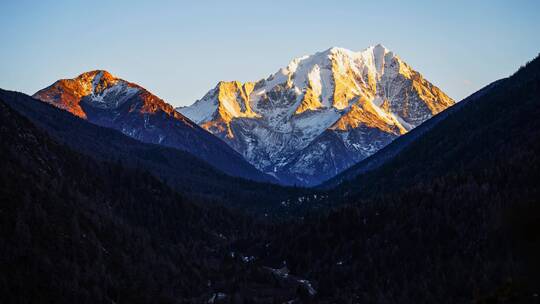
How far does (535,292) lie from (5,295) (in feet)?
509

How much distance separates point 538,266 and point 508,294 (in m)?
12.9

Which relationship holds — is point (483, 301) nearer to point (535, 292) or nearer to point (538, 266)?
point (535, 292)

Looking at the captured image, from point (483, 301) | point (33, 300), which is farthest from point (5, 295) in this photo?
point (483, 301)

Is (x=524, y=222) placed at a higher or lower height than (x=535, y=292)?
higher

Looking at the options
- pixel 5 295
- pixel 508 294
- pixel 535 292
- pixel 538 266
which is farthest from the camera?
pixel 5 295

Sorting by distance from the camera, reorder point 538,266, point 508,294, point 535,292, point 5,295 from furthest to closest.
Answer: point 5,295 < point 508,294 < point 535,292 < point 538,266

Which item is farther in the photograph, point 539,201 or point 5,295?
point 5,295

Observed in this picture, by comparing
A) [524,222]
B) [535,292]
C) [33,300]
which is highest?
[33,300]

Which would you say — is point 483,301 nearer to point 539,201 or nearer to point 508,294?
point 508,294

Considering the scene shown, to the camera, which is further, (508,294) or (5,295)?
(5,295)

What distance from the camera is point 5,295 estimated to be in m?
195

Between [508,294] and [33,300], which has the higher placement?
[33,300]

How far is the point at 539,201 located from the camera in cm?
8019

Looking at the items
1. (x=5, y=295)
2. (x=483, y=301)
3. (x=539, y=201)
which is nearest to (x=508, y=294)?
(x=483, y=301)
